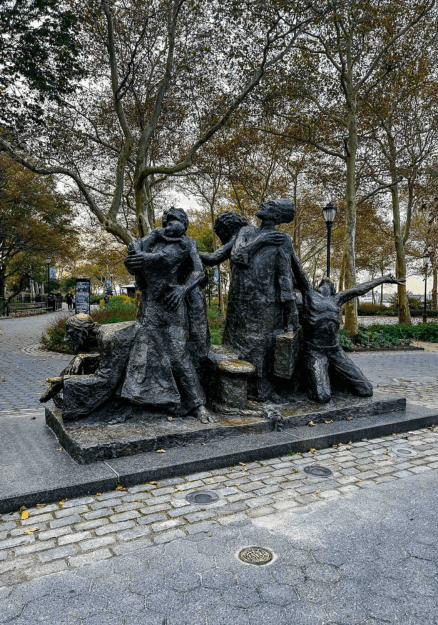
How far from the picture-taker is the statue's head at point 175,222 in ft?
16.5

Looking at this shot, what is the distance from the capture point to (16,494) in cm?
336

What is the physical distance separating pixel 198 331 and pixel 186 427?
1064mm

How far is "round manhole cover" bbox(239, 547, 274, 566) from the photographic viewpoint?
2.73 meters

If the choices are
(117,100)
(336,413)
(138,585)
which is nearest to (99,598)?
(138,585)

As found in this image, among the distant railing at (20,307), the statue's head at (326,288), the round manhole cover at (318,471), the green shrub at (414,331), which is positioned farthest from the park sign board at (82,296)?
the distant railing at (20,307)

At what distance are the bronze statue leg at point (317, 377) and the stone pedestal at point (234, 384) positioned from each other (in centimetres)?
88

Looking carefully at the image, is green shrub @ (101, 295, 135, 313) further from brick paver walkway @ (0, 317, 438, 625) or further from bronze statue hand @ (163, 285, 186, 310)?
brick paver walkway @ (0, 317, 438, 625)

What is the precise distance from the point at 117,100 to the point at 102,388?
10.7 metres

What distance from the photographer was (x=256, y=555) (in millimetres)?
2797

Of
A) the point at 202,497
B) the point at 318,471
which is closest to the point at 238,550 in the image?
the point at 202,497

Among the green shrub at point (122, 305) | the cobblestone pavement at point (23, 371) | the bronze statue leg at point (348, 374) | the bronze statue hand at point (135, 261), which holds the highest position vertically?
the bronze statue hand at point (135, 261)

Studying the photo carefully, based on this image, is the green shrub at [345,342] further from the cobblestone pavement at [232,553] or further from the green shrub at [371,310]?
the green shrub at [371,310]

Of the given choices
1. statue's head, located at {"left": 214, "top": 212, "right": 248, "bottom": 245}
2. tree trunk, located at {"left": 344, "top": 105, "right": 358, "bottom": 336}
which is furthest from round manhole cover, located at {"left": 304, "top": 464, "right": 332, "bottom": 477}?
tree trunk, located at {"left": 344, "top": 105, "right": 358, "bottom": 336}

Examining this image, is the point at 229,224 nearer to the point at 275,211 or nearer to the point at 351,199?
the point at 275,211
